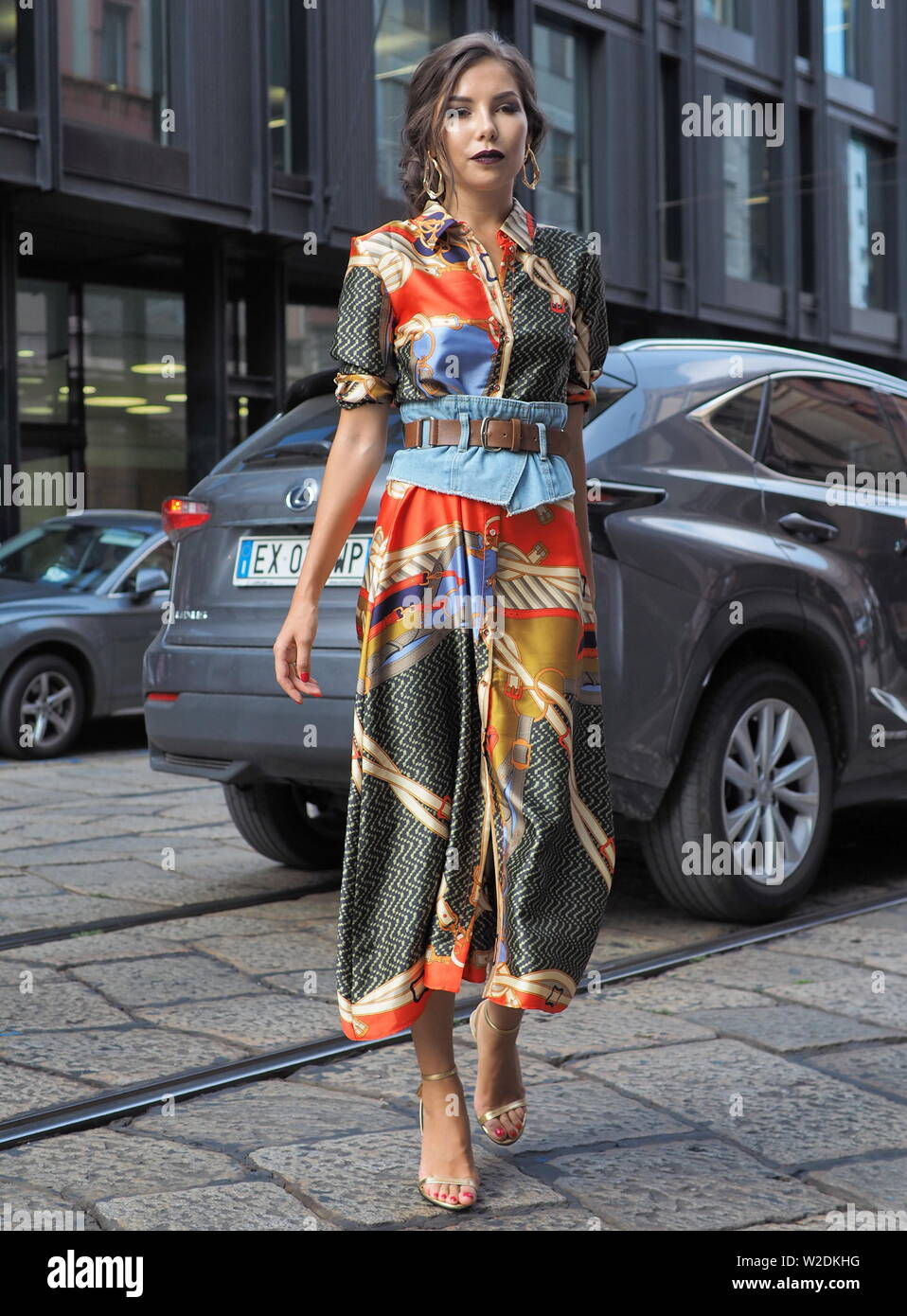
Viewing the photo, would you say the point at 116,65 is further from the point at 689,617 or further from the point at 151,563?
the point at 689,617

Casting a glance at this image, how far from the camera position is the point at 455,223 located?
255cm

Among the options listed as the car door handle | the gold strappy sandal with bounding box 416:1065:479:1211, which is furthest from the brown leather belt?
the car door handle

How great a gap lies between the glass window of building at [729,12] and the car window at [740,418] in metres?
17.7

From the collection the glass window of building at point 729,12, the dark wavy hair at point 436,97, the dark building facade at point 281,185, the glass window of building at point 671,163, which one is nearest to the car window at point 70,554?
the dark building facade at point 281,185

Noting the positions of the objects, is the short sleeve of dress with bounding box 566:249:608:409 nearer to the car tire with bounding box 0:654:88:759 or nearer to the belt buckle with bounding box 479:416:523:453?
the belt buckle with bounding box 479:416:523:453

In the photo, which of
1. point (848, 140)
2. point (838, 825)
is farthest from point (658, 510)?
point (848, 140)

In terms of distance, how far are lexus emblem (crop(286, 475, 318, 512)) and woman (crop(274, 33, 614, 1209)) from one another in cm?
190

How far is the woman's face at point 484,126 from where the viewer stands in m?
2.53

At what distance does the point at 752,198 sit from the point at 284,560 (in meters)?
19.2

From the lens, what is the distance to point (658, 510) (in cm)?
426

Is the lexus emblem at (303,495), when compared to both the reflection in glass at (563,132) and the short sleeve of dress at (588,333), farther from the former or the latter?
the reflection in glass at (563,132)
